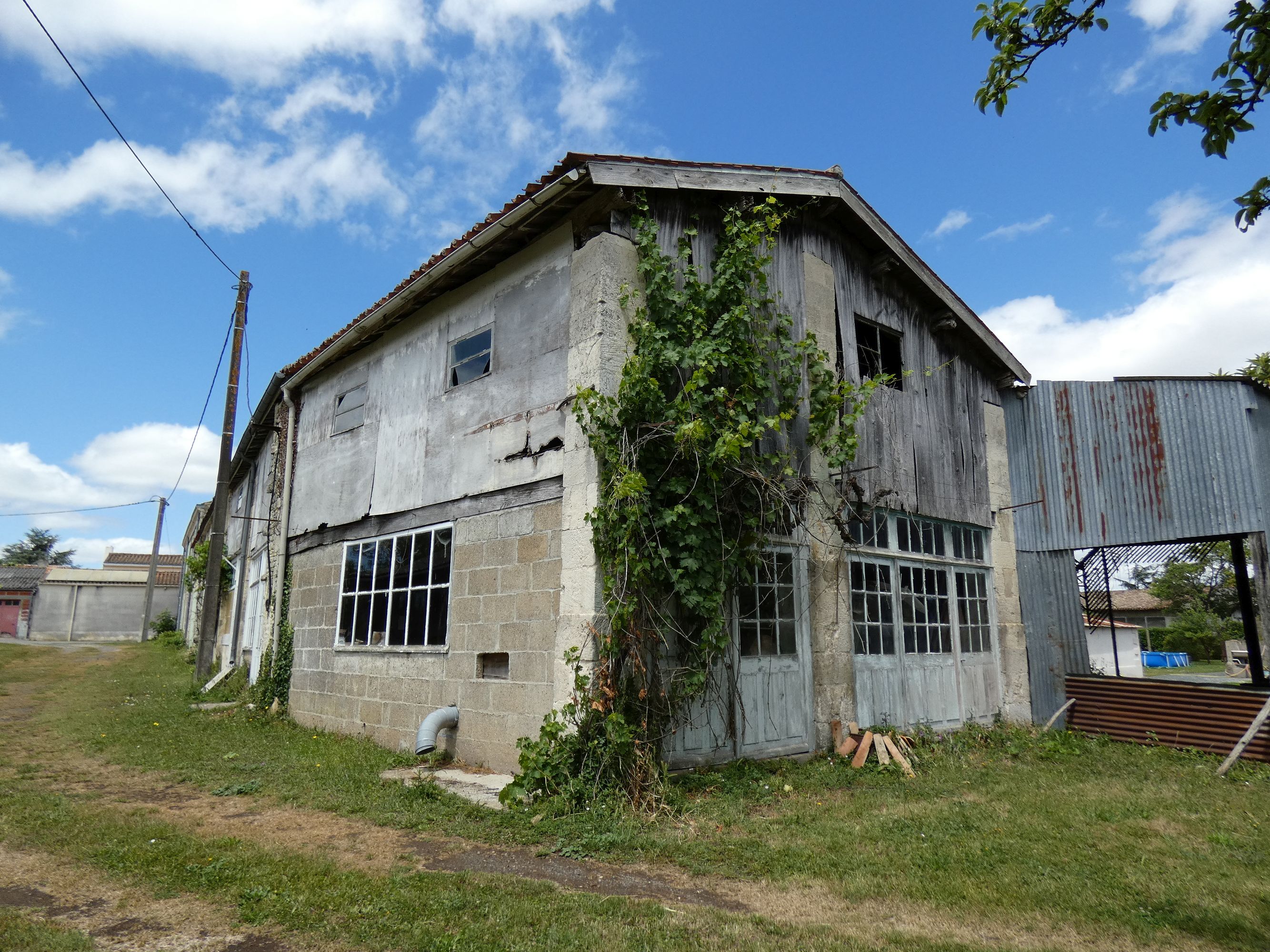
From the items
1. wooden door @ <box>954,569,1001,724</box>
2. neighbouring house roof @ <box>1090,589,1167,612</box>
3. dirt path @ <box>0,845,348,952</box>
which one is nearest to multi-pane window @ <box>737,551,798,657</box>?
wooden door @ <box>954,569,1001,724</box>

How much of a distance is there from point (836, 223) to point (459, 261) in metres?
4.63

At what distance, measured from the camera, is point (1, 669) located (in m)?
17.6

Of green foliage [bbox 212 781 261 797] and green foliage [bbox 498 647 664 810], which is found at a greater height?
green foliage [bbox 498 647 664 810]

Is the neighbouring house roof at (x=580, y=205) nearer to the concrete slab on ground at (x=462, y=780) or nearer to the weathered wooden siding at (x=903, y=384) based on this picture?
the weathered wooden siding at (x=903, y=384)

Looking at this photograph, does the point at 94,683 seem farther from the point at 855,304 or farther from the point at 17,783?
the point at 855,304

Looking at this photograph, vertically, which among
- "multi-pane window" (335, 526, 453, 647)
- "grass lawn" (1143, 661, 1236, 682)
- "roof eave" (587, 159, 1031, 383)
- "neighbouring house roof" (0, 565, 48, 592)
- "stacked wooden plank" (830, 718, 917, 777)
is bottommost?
"grass lawn" (1143, 661, 1236, 682)

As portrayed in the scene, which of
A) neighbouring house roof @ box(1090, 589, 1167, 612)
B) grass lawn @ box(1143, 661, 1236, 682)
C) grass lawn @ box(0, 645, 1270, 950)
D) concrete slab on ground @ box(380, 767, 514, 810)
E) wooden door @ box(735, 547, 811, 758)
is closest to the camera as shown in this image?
grass lawn @ box(0, 645, 1270, 950)

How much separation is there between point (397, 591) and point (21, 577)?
39.3 m

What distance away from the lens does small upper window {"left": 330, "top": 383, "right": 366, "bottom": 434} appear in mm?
10820

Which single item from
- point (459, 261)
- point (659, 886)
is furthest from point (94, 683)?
point (659, 886)

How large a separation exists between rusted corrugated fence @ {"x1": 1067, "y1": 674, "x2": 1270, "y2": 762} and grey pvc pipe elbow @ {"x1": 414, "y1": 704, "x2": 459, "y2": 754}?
8.13m

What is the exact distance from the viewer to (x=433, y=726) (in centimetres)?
774

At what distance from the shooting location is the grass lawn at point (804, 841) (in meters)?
4.04

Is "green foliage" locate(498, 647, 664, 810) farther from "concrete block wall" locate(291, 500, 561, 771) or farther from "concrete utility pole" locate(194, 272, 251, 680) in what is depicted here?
"concrete utility pole" locate(194, 272, 251, 680)
